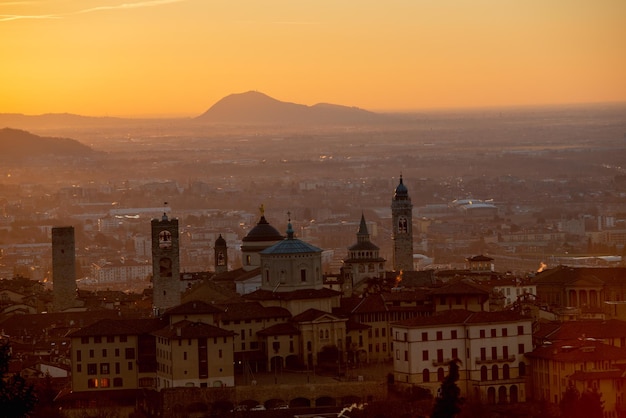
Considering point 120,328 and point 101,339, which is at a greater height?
point 120,328

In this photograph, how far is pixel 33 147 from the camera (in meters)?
194

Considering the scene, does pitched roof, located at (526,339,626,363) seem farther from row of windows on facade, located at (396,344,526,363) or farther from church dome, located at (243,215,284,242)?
church dome, located at (243,215,284,242)

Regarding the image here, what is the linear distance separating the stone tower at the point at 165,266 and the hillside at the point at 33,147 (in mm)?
131286

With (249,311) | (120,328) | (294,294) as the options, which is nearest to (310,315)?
(249,311)

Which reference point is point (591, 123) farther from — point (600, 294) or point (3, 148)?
point (600, 294)

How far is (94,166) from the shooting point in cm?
19438

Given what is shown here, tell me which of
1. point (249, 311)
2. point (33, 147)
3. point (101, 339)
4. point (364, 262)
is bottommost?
point (101, 339)

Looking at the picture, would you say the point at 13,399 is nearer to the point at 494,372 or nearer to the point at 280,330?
the point at 494,372

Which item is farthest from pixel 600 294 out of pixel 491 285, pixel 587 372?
pixel 587 372

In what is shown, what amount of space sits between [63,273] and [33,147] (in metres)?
123

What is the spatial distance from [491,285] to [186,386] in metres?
17.5

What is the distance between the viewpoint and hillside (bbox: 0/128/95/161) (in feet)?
627

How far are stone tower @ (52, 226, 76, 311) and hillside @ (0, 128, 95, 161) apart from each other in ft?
377

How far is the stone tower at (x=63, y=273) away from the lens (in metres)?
70.8
